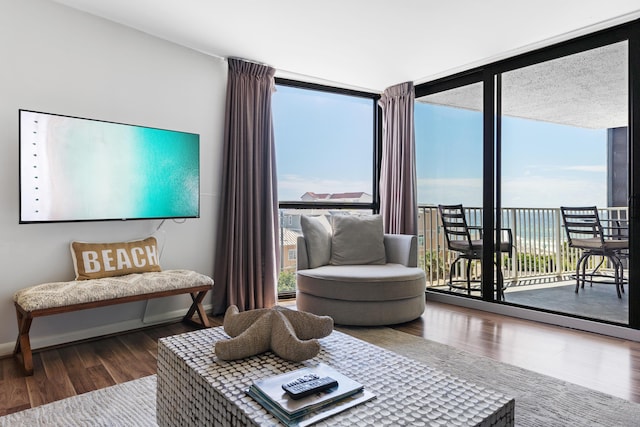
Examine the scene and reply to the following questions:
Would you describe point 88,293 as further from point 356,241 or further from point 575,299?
point 575,299

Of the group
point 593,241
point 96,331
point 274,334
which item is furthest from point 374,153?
point 274,334

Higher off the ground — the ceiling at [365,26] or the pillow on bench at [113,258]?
the ceiling at [365,26]

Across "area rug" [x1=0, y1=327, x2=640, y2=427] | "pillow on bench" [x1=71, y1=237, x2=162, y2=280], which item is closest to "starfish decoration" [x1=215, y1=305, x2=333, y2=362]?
"area rug" [x1=0, y1=327, x2=640, y2=427]

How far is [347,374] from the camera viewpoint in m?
1.33

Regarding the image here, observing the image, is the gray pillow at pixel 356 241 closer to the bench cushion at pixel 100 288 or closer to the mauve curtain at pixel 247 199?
the mauve curtain at pixel 247 199

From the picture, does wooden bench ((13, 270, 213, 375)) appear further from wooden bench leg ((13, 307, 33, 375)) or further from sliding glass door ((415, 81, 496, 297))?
sliding glass door ((415, 81, 496, 297))

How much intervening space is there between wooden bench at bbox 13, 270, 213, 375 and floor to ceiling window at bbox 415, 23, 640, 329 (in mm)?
2676

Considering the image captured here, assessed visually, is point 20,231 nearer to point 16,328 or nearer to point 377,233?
point 16,328

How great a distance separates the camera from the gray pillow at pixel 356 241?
139 inches

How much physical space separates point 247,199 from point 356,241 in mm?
1080

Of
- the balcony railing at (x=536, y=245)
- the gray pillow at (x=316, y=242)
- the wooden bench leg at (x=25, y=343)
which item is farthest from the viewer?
the gray pillow at (x=316, y=242)

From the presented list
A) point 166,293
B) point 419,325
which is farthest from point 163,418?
point 419,325

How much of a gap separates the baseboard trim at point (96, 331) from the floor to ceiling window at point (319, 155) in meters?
1.25

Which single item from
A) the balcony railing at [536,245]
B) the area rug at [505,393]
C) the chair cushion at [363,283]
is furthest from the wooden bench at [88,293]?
the balcony railing at [536,245]
